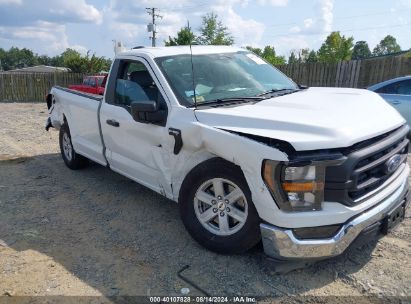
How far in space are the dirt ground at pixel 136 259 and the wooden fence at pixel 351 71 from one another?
10.4 meters

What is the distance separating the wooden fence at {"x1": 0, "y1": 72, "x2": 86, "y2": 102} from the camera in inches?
972

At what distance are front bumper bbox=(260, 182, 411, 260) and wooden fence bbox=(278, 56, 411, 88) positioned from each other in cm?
1160

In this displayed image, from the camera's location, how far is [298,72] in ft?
52.7

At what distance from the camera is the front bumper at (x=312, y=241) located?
9.77ft

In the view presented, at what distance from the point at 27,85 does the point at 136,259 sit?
78.6ft

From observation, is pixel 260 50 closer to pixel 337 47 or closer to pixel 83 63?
pixel 337 47

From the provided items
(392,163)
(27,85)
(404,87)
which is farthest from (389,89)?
(27,85)

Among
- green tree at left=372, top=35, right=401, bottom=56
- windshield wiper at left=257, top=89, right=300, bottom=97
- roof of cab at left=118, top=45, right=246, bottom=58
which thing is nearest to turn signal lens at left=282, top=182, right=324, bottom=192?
windshield wiper at left=257, top=89, right=300, bottom=97

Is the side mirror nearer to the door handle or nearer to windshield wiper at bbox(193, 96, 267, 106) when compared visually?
windshield wiper at bbox(193, 96, 267, 106)

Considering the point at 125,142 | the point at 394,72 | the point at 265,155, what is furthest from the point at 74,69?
the point at 265,155

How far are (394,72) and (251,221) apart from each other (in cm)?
1195

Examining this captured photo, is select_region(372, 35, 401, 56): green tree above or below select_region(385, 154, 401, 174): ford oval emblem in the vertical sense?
above

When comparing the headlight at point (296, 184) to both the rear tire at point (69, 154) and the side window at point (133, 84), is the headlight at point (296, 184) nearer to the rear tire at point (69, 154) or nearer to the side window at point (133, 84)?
the side window at point (133, 84)

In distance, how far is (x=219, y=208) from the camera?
3.56 meters
